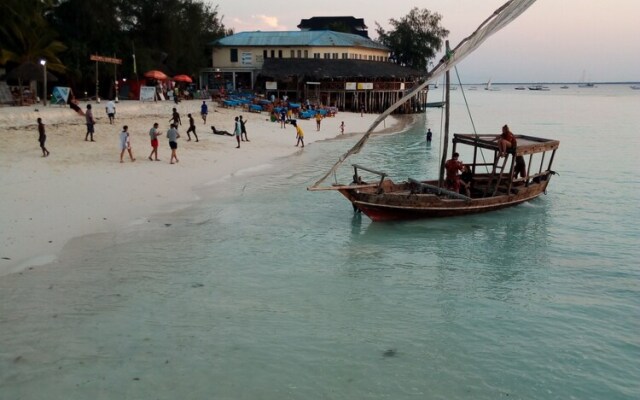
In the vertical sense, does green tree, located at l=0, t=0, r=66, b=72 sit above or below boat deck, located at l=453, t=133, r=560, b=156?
above

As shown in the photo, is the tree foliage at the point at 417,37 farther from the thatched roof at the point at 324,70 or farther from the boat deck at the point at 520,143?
the boat deck at the point at 520,143

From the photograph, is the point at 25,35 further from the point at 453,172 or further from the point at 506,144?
the point at 506,144

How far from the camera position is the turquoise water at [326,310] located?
719cm

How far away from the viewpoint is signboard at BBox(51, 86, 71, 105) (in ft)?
92.9

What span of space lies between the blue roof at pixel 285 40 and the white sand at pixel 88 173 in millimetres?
31377

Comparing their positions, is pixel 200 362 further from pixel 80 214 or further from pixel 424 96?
pixel 424 96

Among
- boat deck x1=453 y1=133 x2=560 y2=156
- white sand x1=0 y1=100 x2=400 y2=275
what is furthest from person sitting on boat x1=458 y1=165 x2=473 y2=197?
white sand x1=0 y1=100 x2=400 y2=275

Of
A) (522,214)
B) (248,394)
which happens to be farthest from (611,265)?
(248,394)

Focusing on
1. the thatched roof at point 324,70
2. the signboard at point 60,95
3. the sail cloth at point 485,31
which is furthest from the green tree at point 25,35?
the sail cloth at point 485,31

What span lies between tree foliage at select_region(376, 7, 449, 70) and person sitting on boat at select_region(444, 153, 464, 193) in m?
60.2

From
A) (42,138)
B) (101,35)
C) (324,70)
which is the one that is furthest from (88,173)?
(324,70)

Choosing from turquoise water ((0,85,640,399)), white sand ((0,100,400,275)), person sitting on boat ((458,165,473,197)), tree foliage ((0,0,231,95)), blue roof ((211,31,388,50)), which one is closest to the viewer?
turquoise water ((0,85,640,399))

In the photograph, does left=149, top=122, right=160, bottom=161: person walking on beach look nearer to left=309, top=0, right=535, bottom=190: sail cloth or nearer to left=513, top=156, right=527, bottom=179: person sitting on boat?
left=309, top=0, right=535, bottom=190: sail cloth

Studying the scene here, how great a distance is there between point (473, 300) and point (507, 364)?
227 cm
